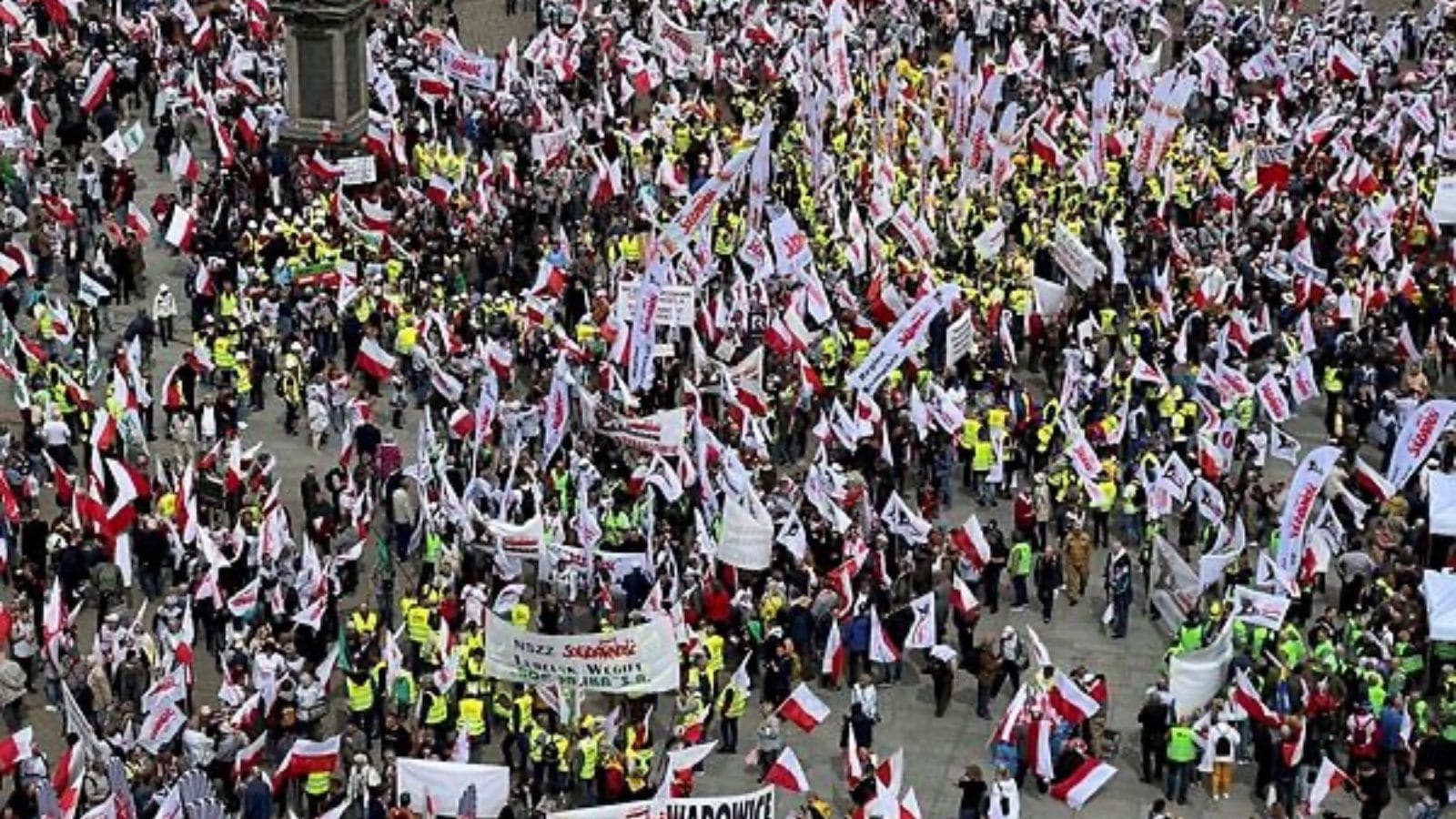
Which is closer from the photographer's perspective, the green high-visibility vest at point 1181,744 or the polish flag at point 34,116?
the green high-visibility vest at point 1181,744

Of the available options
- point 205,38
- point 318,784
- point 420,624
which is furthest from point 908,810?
point 205,38

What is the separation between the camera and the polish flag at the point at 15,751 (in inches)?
1203

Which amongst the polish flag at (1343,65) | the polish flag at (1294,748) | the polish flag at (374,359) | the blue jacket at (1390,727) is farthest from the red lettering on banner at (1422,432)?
the polish flag at (1343,65)

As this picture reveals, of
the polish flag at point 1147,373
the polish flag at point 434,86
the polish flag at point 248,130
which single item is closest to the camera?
the polish flag at point 1147,373

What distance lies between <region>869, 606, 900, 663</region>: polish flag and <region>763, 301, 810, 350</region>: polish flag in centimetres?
727

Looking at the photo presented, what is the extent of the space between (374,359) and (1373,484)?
1449 cm

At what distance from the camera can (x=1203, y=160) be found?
167 ft

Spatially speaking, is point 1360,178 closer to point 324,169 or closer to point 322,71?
point 324,169

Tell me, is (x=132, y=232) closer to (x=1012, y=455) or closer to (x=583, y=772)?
(x=1012, y=455)

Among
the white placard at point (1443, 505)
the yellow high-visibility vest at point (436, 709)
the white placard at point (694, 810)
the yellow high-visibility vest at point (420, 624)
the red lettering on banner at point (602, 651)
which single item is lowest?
the yellow high-visibility vest at point (436, 709)

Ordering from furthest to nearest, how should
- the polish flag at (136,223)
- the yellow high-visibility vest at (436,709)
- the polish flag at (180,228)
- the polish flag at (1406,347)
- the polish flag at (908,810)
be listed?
the polish flag at (136,223) < the polish flag at (180,228) < the polish flag at (1406,347) < the yellow high-visibility vest at (436,709) < the polish flag at (908,810)

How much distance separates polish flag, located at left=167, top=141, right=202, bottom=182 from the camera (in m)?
49.7

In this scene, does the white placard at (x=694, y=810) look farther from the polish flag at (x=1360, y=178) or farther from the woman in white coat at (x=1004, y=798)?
the polish flag at (x=1360, y=178)

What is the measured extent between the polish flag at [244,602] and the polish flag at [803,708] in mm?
6526
